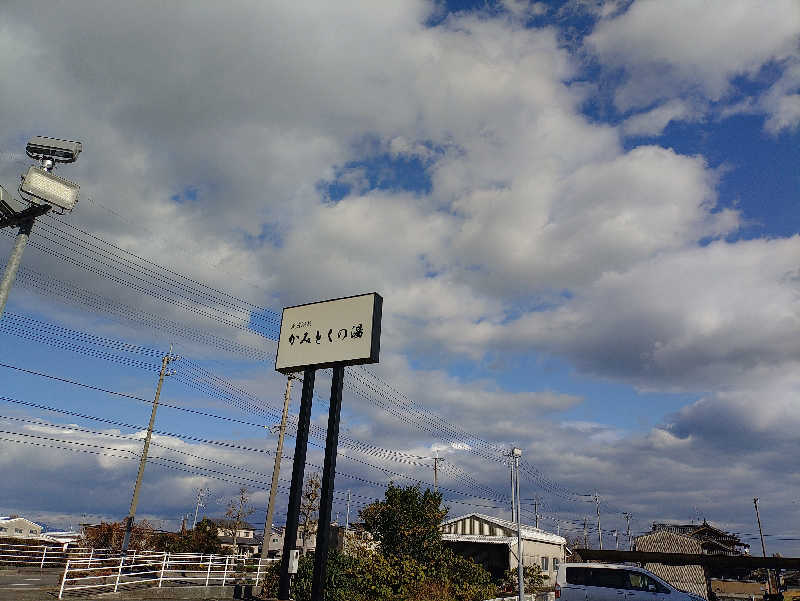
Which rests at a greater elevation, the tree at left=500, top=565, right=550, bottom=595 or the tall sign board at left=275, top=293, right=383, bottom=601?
the tall sign board at left=275, top=293, right=383, bottom=601

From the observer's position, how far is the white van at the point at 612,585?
64.1 feet

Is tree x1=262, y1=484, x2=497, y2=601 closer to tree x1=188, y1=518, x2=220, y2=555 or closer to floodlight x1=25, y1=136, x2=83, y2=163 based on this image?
floodlight x1=25, y1=136, x2=83, y2=163

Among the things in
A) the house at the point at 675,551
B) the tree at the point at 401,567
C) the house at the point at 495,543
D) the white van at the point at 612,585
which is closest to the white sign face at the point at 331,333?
the tree at the point at 401,567

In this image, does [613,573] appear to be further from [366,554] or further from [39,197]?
[39,197]

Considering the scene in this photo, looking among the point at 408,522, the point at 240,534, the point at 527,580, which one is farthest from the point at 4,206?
the point at 240,534

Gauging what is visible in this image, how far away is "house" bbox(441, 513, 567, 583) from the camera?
3816cm

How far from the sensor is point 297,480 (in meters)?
16.4

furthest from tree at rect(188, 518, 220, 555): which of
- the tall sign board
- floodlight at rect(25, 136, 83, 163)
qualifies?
floodlight at rect(25, 136, 83, 163)

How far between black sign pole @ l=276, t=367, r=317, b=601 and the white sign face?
738 mm

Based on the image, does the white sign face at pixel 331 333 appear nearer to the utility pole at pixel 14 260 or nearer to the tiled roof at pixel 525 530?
the utility pole at pixel 14 260

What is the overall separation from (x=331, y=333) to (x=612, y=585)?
14354 mm

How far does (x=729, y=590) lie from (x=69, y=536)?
215ft

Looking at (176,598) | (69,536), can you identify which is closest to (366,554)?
(176,598)

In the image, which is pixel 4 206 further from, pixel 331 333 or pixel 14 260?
pixel 331 333
